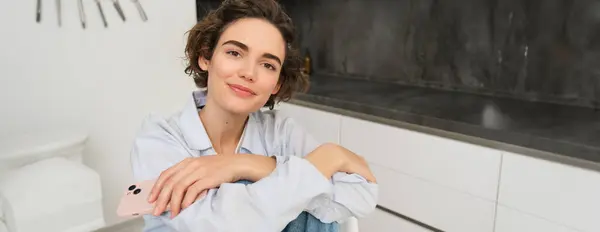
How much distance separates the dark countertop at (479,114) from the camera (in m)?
1.15

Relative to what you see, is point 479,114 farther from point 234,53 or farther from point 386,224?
point 234,53

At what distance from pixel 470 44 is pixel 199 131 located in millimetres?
1238

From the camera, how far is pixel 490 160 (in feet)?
4.03

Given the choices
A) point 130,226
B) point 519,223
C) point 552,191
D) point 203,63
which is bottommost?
point 130,226

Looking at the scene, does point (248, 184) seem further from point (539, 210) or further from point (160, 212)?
point (539, 210)

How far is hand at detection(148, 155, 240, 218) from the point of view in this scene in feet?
2.12

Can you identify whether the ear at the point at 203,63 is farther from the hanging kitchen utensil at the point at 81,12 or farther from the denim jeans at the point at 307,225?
the hanging kitchen utensil at the point at 81,12

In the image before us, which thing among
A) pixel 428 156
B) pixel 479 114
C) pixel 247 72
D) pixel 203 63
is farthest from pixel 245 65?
pixel 479 114

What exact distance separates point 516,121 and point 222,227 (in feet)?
3.25

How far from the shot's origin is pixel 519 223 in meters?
1.21

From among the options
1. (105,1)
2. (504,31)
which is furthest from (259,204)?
(504,31)

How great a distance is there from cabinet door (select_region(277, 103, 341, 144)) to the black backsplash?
19.4 inches

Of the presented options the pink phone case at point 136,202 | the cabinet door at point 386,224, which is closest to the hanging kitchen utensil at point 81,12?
the pink phone case at point 136,202

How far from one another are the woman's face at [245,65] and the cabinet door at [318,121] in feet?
2.73
